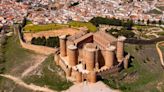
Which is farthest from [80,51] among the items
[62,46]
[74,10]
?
[74,10]

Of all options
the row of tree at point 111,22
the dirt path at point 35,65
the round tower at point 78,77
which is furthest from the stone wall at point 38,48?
the row of tree at point 111,22

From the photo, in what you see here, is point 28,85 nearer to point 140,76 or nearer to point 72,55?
point 72,55

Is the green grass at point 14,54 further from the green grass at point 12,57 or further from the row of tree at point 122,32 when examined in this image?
the row of tree at point 122,32

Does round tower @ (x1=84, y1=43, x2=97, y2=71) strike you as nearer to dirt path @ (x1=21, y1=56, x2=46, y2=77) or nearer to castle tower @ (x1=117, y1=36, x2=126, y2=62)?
castle tower @ (x1=117, y1=36, x2=126, y2=62)

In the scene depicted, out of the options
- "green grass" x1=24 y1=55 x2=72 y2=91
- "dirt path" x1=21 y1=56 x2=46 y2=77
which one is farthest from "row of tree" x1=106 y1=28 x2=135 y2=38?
"green grass" x1=24 y1=55 x2=72 y2=91

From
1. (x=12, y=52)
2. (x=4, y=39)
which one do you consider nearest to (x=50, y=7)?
(x=4, y=39)

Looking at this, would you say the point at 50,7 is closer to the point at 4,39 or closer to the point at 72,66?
the point at 4,39
